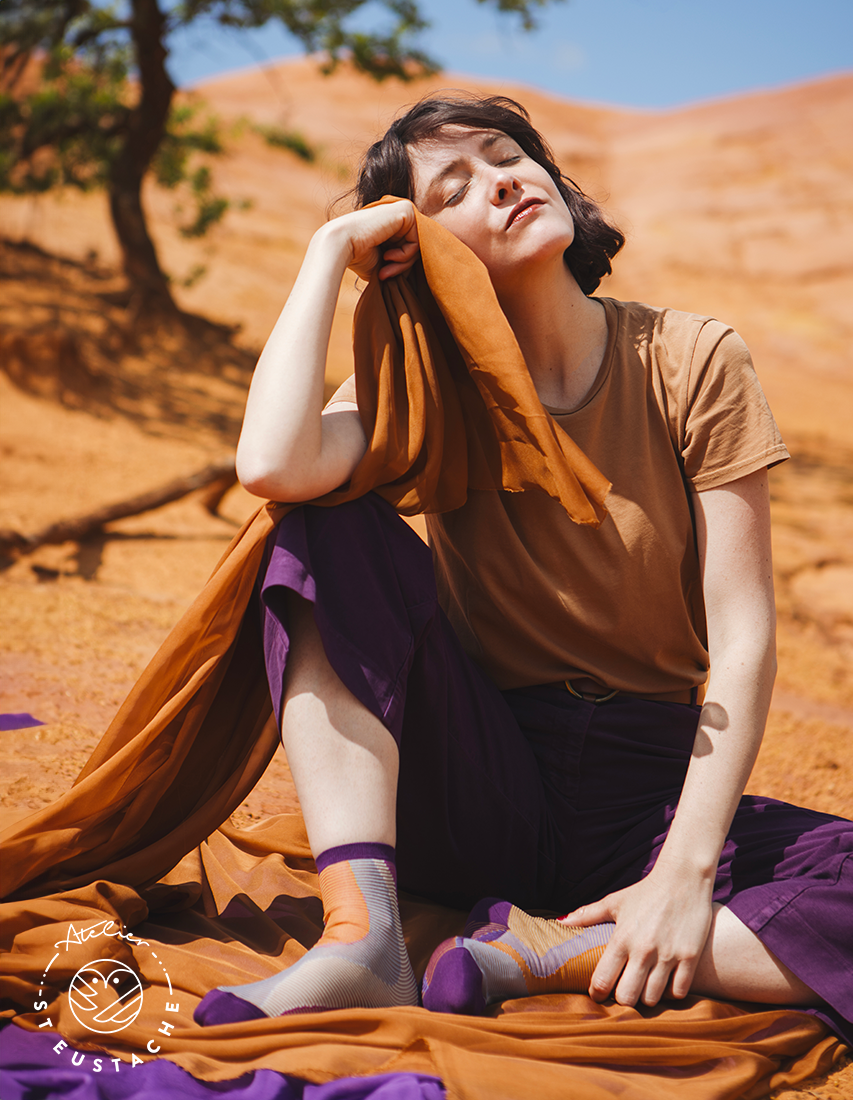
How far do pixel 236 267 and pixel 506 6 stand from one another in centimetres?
591

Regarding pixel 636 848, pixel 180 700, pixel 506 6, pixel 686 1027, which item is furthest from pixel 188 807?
pixel 506 6

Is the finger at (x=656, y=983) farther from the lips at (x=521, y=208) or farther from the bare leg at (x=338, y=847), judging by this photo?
the lips at (x=521, y=208)

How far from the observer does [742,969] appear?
4.94ft

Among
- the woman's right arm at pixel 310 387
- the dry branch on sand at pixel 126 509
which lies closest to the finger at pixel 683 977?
the woman's right arm at pixel 310 387

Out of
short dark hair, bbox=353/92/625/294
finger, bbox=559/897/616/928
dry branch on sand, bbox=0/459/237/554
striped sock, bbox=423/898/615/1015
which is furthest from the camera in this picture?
dry branch on sand, bbox=0/459/237/554

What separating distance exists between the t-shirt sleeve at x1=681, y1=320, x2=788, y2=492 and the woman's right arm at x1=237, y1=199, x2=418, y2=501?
0.60 meters

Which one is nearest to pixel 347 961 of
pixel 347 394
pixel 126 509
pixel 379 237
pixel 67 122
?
pixel 347 394

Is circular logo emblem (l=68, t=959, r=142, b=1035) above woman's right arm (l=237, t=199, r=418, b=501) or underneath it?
underneath

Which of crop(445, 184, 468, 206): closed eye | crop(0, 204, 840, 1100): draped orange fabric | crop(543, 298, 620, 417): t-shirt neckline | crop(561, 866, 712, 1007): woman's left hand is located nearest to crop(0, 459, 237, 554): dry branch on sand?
crop(0, 204, 840, 1100): draped orange fabric

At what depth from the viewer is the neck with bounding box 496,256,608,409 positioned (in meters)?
1.85

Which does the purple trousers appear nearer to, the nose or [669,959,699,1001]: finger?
[669,959,699,1001]: finger

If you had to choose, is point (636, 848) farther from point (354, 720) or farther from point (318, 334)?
point (318, 334)

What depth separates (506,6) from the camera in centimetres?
773

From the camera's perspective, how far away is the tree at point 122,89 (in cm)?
780
